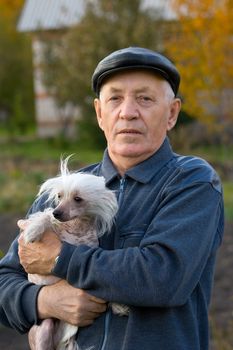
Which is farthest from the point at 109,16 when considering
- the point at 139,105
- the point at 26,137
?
the point at 139,105

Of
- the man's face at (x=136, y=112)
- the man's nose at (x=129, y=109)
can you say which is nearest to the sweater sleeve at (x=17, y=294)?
the man's face at (x=136, y=112)

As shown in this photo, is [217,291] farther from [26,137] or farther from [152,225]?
[26,137]

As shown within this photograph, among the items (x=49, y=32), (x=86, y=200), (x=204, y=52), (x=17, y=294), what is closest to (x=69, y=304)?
(x=17, y=294)

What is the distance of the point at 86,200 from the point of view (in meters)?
3.16

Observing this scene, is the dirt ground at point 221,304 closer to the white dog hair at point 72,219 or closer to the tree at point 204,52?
the white dog hair at point 72,219

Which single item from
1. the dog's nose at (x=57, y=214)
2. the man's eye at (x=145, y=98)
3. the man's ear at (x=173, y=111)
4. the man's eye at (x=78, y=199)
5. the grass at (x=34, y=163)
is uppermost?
the man's eye at (x=145, y=98)

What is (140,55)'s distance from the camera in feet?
10.3

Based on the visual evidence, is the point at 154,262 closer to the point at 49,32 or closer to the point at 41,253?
the point at 41,253

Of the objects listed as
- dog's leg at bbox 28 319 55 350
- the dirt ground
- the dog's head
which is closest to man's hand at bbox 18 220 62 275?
the dog's head

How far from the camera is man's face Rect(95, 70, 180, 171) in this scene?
317cm

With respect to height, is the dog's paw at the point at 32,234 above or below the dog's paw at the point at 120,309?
above

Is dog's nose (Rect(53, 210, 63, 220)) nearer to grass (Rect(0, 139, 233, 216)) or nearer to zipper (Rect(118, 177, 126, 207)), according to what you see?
zipper (Rect(118, 177, 126, 207))

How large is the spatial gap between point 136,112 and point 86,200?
0.46 meters

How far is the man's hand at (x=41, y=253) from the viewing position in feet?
10.1
